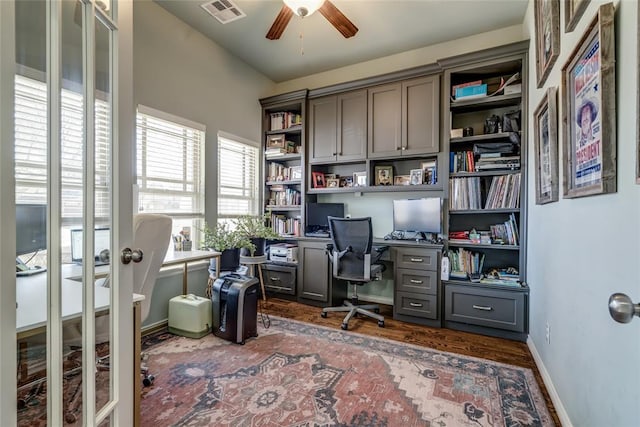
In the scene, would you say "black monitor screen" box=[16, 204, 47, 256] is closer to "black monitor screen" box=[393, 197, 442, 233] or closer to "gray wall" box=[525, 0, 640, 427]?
"gray wall" box=[525, 0, 640, 427]

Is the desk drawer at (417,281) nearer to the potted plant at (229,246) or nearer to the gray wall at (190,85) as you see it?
the potted plant at (229,246)

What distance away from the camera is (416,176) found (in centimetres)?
324

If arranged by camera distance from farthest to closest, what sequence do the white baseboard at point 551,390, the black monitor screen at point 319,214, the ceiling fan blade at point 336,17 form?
the black monitor screen at point 319,214
the ceiling fan blade at point 336,17
the white baseboard at point 551,390

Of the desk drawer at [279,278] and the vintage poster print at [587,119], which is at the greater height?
the vintage poster print at [587,119]

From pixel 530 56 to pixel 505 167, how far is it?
946 mm

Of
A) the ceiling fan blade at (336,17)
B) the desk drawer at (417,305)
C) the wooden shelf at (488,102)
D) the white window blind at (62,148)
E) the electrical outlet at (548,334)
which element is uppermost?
the ceiling fan blade at (336,17)

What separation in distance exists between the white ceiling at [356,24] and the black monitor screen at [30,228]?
261cm

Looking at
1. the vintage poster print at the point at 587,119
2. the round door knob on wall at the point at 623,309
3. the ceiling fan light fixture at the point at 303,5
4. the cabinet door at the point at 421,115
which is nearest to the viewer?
the round door knob on wall at the point at 623,309

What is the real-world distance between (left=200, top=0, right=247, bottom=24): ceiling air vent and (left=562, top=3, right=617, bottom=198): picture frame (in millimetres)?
2550

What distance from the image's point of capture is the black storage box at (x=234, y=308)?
94.5 inches

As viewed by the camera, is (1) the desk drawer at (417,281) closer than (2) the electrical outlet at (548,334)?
No

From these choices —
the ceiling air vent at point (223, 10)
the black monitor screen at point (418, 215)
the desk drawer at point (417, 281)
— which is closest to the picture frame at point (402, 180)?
the black monitor screen at point (418, 215)

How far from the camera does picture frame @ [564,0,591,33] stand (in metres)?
1.28

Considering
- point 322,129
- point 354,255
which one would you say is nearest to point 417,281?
point 354,255
